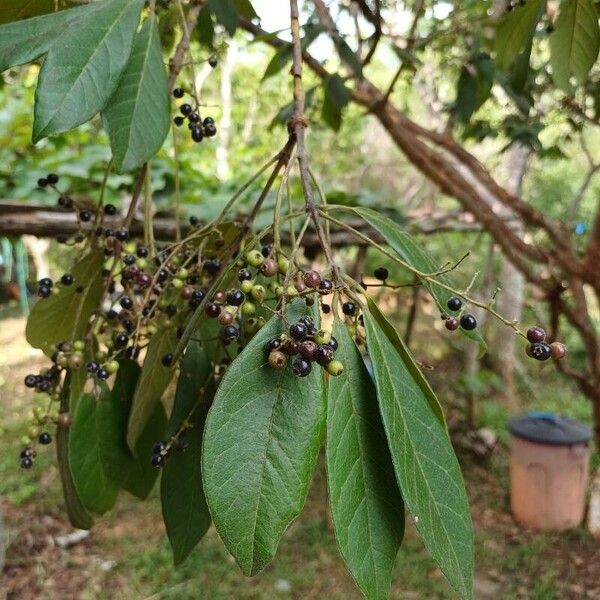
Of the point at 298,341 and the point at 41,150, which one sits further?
the point at 41,150

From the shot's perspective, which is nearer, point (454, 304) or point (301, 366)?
point (301, 366)

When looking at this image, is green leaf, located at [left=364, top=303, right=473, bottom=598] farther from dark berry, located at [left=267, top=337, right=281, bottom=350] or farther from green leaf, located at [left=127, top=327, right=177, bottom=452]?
green leaf, located at [left=127, top=327, right=177, bottom=452]

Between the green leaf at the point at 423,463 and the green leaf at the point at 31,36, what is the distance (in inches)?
12.6

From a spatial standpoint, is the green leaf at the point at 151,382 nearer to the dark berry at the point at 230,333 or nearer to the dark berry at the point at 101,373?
the dark berry at the point at 101,373

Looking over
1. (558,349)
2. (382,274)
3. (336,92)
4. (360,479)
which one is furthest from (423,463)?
(336,92)

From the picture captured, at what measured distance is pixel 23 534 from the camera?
263cm

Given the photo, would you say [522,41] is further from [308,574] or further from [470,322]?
[308,574]

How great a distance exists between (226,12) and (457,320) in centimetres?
75

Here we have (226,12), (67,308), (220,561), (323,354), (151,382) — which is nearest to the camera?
(323,354)

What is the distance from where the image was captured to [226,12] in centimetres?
106

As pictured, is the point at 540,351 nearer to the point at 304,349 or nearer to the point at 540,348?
the point at 540,348

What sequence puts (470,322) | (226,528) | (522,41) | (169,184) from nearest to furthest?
(226,528) < (470,322) < (522,41) < (169,184)

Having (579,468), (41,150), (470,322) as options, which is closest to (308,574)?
(579,468)

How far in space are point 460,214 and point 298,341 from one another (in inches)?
91.3
